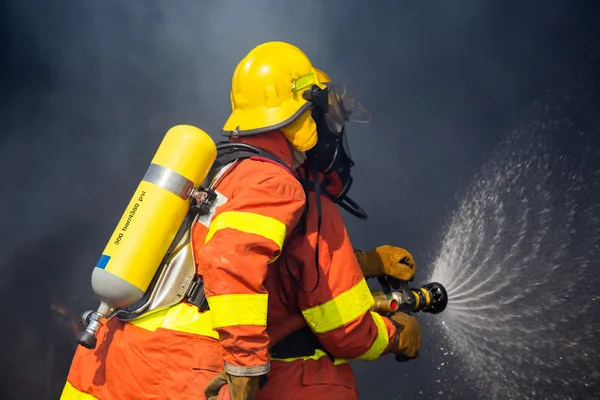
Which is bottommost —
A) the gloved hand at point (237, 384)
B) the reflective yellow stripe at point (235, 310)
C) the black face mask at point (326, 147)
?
the gloved hand at point (237, 384)

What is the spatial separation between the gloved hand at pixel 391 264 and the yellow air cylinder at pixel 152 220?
4.31 feet

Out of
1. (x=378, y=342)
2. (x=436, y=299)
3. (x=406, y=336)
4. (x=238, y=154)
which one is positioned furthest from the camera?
(x=436, y=299)

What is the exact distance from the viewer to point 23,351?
523cm

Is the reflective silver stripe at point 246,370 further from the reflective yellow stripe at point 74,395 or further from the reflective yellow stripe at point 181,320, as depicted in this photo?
the reflective yellow stripe at point 74,395

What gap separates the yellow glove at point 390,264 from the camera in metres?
3.13

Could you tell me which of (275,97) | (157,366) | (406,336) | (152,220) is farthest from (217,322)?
(406,336)

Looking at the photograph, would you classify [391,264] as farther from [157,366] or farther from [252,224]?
[157,366]

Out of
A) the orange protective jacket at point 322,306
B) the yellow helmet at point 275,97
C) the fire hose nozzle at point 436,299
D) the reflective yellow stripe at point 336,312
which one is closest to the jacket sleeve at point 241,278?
the orange protective jacket at point 322,306

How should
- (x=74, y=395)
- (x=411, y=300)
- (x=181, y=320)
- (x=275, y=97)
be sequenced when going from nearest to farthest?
(x=181, y=320), (x=74, y=395), (x=275, y=97), (x=411, y=300)

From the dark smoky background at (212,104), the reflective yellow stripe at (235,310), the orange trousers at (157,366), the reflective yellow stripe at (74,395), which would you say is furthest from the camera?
the dark smoky background at (212,104)

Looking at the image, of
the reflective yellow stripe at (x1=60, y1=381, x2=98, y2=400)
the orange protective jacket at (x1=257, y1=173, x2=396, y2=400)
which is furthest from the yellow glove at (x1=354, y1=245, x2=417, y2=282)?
the reflective yellow stripe at (x1=60, y1=381, x2=98, y2=400)

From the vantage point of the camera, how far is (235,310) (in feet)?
6.45

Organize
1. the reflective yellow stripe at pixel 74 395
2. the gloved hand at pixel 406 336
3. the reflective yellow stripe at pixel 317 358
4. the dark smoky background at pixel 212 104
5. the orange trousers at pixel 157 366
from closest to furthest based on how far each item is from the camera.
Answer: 1. the orange trousers at pixel 157 366
2. the reflective yellow stripe at pixel 74 395
3. the reflective yellow stripe at pixel 317 358
4. the gloved hand at pixel 406 336
5. the dark smoky background at pixel 212 104

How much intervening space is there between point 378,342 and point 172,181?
A: 130 centimetres
